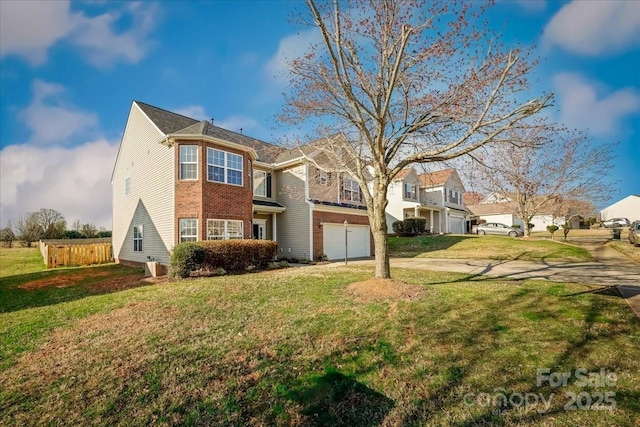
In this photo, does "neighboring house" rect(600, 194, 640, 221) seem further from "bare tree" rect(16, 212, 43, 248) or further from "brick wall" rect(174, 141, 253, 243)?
"bare tree" rect(16, 212, 43, 248)

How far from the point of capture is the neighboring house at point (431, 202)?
99.1 feet

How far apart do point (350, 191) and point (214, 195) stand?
9895 millimetres

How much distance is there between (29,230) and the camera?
1328 inches

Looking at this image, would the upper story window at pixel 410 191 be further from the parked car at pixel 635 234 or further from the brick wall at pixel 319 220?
the parked car at pixel 635 234

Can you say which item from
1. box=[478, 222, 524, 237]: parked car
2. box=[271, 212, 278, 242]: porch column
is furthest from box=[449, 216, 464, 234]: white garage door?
box=[271, 212, 278, 242]: porch column

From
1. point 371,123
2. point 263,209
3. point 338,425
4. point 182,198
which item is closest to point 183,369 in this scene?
point 338,425

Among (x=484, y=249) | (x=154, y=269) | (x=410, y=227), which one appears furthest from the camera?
(x=410, y=227)

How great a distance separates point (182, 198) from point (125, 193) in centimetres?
785

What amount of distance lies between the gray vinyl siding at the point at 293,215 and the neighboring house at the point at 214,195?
6 cm

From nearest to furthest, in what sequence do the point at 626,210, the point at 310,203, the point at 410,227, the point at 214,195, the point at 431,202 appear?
the point at 214,195 < the point at 310,203 < the point at 410,227 < the point at 431,202 < the point at 626,210

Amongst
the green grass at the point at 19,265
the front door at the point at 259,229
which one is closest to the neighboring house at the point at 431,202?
the front door at the point at 259,229

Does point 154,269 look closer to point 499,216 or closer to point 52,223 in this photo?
point 52,223

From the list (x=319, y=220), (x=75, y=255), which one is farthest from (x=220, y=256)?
(x=75, y=255)

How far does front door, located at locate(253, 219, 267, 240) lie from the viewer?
18.7 metres
